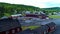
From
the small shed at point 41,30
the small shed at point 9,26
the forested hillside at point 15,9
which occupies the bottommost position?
the small shed at point 41,30

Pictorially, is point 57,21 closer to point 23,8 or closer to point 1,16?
point 23,8

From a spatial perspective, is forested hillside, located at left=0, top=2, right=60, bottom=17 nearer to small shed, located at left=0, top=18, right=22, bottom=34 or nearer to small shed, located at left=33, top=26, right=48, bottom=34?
small shed, located at left=0, top=18, right=22, bottom=34

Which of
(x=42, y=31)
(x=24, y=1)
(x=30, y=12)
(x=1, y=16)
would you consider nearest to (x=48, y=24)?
(x=42, y=31)

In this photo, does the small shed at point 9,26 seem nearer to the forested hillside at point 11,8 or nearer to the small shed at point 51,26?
the forested hillside at point 11,8

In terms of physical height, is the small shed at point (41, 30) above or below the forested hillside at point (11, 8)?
below

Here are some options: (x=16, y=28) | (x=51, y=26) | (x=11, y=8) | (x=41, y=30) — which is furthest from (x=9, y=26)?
(x=51, y=26)

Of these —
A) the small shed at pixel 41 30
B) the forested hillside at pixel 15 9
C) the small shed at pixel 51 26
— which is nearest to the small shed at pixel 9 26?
the forested hillside at pixel 15 9

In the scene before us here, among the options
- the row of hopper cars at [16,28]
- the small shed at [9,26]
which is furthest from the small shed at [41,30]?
the small shed at [9,26]

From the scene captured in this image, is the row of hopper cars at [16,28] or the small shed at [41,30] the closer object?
the row of hopper cars at [16,28]

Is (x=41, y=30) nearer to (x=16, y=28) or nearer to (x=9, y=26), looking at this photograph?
(x=16, y=28)
